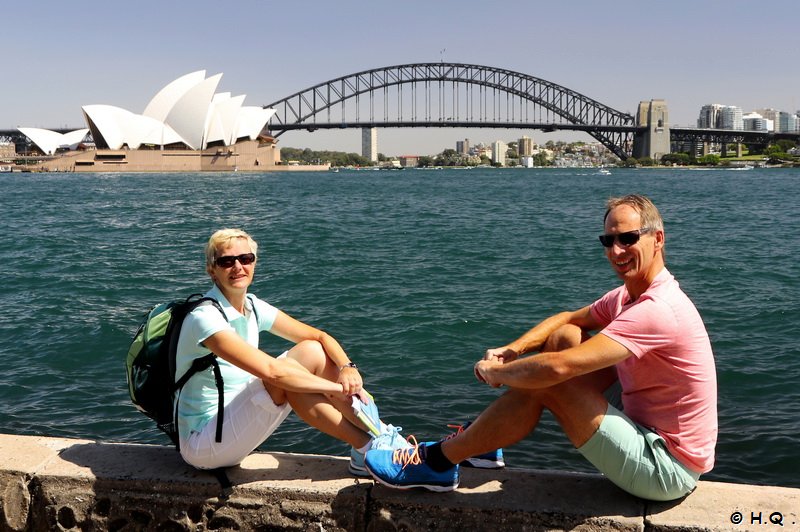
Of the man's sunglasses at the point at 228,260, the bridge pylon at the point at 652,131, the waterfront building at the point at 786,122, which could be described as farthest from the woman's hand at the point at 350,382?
the waterfront building at the point at 786,122

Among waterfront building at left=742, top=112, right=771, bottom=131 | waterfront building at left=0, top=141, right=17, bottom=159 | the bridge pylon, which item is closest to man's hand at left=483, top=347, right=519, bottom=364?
the bridge pylon

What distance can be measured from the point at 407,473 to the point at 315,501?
0.27 m

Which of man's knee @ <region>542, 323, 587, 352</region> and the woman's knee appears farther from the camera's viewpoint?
the woman's knee

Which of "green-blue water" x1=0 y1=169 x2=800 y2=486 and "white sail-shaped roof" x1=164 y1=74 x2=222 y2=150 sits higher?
"white sail-shaped roof" x1=164 y1=74 x2=222 y2=150

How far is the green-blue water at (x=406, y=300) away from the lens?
4617 millimetres

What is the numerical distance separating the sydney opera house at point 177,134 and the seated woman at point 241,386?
216 feet

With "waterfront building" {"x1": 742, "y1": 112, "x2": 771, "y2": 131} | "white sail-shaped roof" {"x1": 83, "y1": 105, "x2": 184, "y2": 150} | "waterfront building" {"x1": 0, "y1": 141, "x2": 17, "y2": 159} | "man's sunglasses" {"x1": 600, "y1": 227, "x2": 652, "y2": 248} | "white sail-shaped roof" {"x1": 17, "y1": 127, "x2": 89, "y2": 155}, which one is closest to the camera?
"man's sunglasses" {"x1": 600, "y1": 227, "x2": 652, "y2": 248}

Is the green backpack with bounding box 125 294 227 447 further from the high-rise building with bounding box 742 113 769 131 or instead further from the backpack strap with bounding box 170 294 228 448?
the high-rise building with bounding box 742 113 769 131

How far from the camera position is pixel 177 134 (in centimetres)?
7244

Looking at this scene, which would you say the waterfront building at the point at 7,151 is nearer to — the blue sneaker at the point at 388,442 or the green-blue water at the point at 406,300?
the green-blue water at the point at 406,300

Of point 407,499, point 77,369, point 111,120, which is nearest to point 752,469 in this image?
point 407,499

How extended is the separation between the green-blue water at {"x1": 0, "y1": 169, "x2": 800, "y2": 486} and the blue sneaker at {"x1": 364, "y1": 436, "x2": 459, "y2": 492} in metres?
1.83

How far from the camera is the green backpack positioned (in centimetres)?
227

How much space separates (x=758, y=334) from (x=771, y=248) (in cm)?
815
